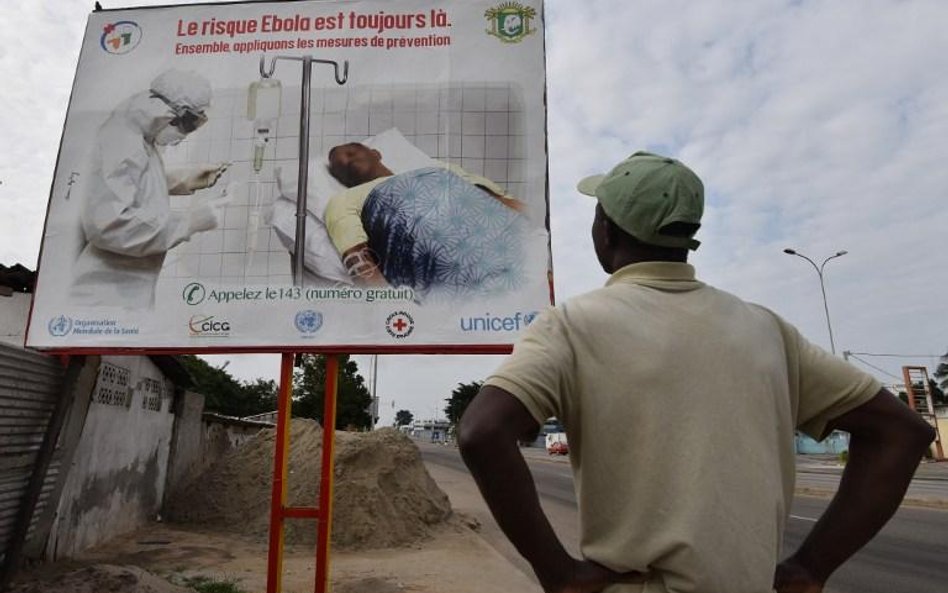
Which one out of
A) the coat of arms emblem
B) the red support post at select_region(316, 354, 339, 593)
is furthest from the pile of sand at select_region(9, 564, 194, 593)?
the coat of arms emblem

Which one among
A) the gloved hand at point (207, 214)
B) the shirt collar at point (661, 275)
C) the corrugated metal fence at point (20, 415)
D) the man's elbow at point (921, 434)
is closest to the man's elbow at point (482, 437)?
the shirt collar at point (661, 275)

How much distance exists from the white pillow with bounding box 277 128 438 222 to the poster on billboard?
0.05 ft

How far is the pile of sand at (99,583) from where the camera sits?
172 inches

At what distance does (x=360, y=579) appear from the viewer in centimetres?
682

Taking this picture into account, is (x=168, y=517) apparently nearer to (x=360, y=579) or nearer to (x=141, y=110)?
(x=360, y=579)

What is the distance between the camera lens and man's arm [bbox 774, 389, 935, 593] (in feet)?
4.45

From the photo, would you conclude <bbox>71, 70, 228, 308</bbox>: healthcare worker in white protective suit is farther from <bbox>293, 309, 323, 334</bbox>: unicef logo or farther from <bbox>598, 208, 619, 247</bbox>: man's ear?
<bbox>598, 208, 619, 247</bbox>: man's ear

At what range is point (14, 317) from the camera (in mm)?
6551

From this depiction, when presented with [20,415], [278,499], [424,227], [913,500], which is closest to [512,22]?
[424,227]

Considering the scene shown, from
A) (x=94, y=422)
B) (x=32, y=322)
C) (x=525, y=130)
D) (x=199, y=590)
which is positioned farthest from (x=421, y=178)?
(x=94, y=422)

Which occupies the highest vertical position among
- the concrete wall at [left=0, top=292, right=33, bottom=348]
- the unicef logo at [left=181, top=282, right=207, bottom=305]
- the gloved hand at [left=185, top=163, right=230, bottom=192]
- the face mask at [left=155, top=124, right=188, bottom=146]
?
the face mask at [left=155, top=124, right=188, bottom=146]

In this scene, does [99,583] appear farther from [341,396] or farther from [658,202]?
[341,396]

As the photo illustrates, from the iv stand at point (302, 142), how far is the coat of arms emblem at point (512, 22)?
45.9 inches

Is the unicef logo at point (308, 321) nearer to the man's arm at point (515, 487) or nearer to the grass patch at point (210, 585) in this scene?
the grass patch at point (210, 585)
